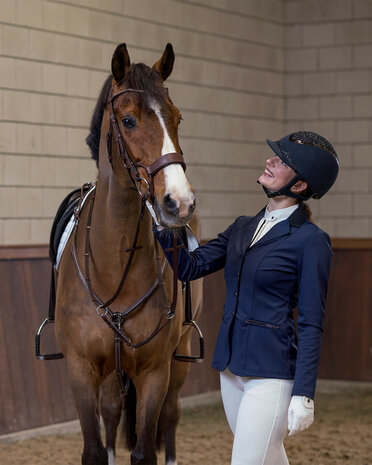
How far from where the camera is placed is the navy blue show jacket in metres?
2.33

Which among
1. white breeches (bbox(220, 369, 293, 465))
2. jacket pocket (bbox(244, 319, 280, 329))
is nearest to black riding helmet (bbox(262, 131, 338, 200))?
jacket pocket (bbox(244, 319, 280, 329))

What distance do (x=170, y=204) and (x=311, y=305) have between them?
508 millimetres

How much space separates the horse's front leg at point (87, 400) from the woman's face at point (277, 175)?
3.43ft

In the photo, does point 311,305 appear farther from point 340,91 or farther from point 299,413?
point 340,91

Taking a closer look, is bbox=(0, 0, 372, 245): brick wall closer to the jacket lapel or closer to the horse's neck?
the horse's neck

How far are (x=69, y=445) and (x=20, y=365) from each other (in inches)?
22.2

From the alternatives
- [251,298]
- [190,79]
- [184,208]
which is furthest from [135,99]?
[190,79]

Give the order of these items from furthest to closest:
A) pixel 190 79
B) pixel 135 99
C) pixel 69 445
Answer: pixel 190 79, pixel 69 445, pixel 135 99

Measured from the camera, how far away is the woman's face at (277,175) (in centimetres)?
243

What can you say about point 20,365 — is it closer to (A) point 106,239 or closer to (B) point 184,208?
(A) point 106,239

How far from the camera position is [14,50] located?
4883 mm

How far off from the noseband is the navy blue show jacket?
326 mm

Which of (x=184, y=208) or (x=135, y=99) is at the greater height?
(x=135, y=99)

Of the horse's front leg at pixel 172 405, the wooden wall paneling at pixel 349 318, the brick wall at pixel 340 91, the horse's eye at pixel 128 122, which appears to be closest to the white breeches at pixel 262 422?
the horse's eye at pixel 128 122
